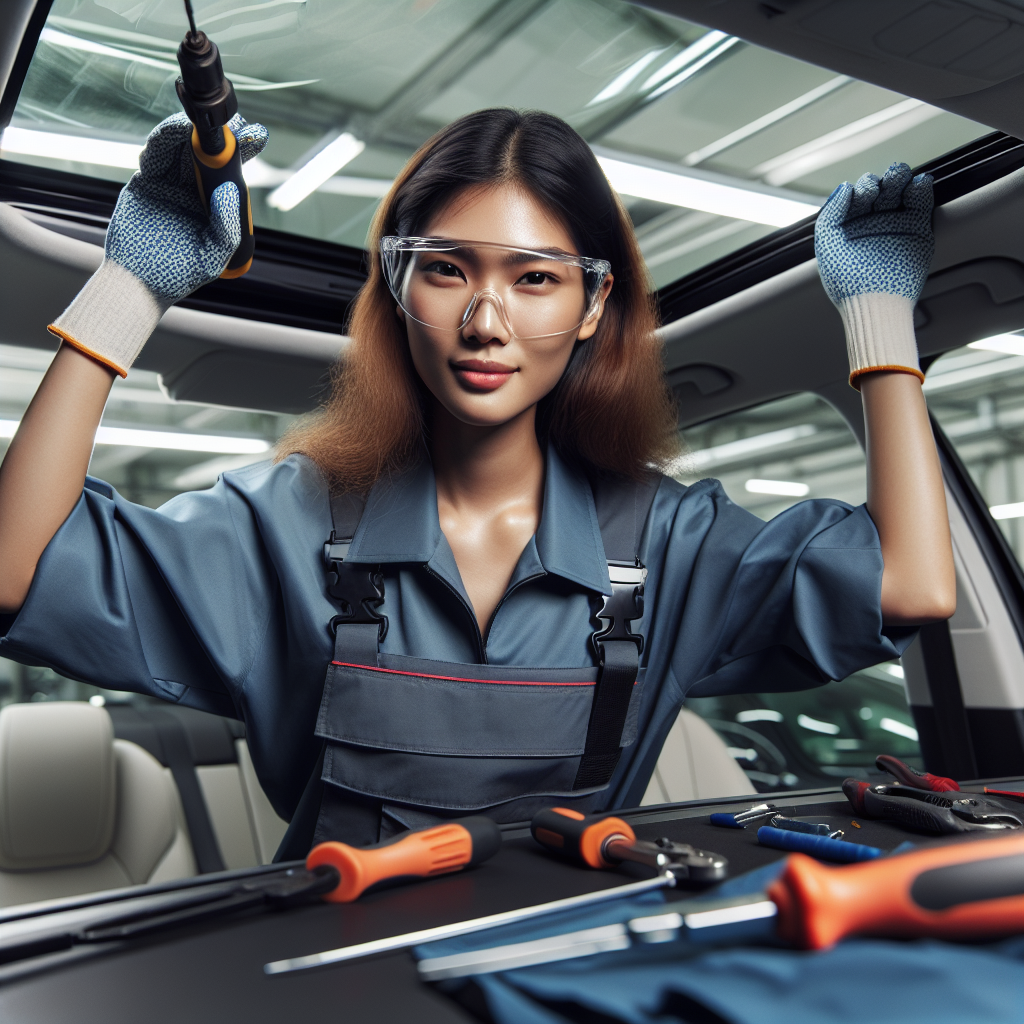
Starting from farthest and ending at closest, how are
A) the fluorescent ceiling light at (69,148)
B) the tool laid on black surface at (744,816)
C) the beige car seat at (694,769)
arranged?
the beige car seat at (694,769) < the fluorescent ceiling light at (69,148) < the tool laid on black surface at (744,816)

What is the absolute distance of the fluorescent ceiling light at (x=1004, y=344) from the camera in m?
1.84

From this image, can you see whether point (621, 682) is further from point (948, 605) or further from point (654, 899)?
point (654, 899)

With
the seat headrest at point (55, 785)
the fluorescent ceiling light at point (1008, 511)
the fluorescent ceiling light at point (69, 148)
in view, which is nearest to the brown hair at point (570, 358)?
the fluorescent ceiling light at point (69, 148)

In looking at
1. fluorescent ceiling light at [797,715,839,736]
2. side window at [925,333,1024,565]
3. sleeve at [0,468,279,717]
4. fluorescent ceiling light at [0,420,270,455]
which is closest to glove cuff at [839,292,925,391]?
side window at [925,333,1024,565]

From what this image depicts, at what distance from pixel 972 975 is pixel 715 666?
2.97 feet

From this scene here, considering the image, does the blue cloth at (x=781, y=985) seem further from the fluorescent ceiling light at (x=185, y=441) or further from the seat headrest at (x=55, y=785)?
the fluorescent ceiling light at (x=185, y=441)

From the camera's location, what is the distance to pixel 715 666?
4.64 ft

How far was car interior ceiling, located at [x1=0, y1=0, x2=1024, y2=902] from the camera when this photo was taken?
1.39 metres

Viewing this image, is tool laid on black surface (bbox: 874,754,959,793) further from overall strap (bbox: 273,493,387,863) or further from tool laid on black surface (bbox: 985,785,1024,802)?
overall strap (bbox: 273,493,387,863)

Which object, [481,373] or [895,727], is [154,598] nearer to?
[481,373]

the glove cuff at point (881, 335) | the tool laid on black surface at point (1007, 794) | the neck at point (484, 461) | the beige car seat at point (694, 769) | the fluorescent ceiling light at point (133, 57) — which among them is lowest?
the beige car seat at point (694, 769)

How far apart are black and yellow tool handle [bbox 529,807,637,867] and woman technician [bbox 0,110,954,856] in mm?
322

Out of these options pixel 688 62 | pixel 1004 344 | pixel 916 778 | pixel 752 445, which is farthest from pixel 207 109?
pixel 752 445

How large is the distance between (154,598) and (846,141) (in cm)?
133
